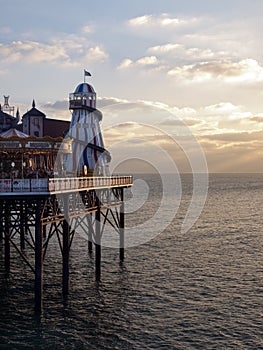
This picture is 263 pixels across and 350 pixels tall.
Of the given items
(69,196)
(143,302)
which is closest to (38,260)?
(69,196)

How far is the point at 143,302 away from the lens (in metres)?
28.2

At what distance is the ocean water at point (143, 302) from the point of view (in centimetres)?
2280

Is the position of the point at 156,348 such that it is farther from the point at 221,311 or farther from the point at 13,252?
the point at 13,252

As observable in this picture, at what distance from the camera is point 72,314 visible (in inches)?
1008

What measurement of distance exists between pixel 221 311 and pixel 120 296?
21.9 feet

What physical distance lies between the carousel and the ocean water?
781 centimetres

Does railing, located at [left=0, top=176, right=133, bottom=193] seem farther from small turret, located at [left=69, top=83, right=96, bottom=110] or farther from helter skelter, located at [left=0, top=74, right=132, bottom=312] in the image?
small turret, located at [left=69, top=83, right=96, bottom=110]

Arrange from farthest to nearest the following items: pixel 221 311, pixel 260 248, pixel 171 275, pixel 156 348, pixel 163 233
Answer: pixel 163 233 → pixel 260 248 → pixel 171 275 → pixel 221 311 → pixel 156 348

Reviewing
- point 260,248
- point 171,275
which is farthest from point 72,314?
point 260,248

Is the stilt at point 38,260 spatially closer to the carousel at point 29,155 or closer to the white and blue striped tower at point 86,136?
the carousel at point 29,155

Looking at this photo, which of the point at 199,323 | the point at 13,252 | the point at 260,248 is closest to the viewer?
the point at 199,323

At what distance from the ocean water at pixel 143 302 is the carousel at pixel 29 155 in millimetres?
7815

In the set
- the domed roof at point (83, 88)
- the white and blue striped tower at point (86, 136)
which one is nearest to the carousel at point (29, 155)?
the white and blue striped tower at point (86, 136)

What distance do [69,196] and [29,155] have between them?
4525 millimetres
